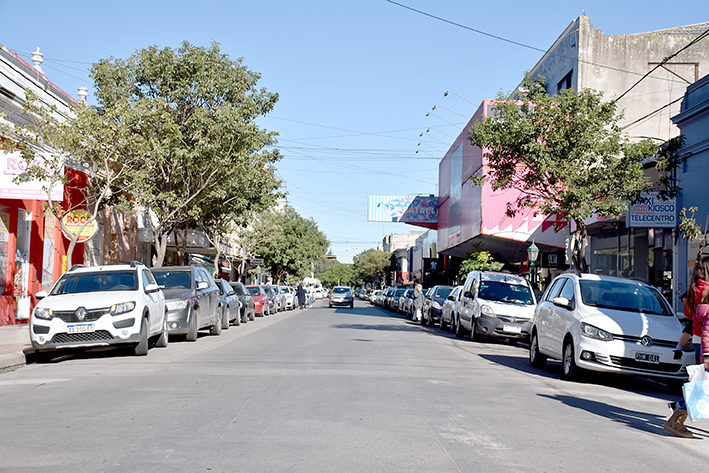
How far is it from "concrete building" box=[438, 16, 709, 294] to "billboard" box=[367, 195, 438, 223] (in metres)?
17.6

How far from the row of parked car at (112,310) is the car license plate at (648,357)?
8.69 meters

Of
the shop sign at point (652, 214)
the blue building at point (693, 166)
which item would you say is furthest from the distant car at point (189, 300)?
the blue building at point (693, 166)

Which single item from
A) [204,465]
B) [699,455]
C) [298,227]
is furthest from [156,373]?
[298,227]

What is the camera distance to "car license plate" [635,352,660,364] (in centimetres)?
1057

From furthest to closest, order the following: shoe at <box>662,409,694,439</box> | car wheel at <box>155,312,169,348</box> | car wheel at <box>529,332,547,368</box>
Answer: car wheel at <box>155,312,169,348</box>
car wheel at <box>529,332,547,368</box>
shoe at <box>662,409,694,439</box>

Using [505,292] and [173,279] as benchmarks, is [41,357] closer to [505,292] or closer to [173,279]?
[173,279]

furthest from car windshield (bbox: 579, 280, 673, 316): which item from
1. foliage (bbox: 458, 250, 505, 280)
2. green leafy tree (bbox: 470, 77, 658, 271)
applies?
foliage (bbox: 458, 250, 505, 280)

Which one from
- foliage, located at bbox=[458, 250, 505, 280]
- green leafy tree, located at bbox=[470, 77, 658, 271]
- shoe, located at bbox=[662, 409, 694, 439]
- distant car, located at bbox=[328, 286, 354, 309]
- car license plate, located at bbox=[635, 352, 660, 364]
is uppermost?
green leafy tree, located at bbox=[470, 77, 658, 271]

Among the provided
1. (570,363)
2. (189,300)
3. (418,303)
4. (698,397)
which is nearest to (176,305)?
(189,300)

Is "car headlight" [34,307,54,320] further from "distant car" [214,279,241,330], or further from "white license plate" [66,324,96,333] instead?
"distant car" [214,279,241,330]

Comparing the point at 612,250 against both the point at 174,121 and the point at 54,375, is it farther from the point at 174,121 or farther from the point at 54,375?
the point at 54,375

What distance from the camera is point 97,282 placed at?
1417 centimetres

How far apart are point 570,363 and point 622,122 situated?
2617cm

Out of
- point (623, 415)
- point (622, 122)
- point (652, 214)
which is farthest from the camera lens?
point (622, 122)
